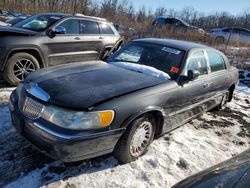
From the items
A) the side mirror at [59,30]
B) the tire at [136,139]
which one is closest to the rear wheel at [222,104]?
the tire at [136,139]

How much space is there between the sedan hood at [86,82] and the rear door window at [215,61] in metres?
1.61

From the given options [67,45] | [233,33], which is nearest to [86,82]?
[67,45]

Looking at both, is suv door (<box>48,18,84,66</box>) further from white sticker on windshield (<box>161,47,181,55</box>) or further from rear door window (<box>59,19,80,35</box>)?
white sticker on windshield (<box>161,47,181,55</box>)

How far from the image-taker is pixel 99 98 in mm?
2992

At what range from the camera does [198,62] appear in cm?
455

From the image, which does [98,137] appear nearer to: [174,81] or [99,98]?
[99,98]

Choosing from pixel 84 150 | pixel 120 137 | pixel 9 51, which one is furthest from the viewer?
pixel 9 51

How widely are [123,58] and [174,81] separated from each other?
1.08m

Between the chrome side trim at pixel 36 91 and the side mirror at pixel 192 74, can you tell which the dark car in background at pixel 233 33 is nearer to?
the side mirror at pixel 192 74

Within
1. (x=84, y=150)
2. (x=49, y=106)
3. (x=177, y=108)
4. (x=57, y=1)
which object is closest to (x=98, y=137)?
(x=84, y=150)

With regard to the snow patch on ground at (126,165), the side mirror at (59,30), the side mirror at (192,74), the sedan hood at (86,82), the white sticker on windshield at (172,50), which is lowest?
the snow patch on ground at (126,165)

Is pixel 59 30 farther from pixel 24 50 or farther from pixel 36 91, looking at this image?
pixel 36 91

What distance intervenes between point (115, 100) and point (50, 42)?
3.70 metres

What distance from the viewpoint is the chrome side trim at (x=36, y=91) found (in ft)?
9.87
